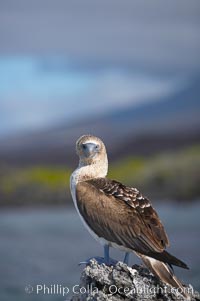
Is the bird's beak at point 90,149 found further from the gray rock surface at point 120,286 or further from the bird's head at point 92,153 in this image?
the gray rock surface at point 120,286

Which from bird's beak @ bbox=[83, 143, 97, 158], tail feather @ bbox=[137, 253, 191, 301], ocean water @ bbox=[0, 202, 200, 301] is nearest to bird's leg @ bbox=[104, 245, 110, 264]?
tail feather @ bbox=[137, 253, 191, 301]

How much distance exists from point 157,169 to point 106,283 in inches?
744

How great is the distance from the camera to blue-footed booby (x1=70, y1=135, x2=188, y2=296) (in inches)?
363

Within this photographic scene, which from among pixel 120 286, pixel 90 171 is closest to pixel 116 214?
pixel 90 171

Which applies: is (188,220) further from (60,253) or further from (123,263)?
(123,263)

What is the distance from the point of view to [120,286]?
9.16m

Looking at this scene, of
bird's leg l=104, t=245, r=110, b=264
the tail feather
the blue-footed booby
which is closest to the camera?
the tail feather

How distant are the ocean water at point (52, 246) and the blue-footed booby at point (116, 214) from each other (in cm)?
717

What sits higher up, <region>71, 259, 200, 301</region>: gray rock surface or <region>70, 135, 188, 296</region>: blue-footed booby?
<region>70, 135, 188, 296</region>: blue-footed booby

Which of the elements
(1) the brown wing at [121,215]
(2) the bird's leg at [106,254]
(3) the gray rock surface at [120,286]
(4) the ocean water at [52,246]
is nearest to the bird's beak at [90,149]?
(1) the brown wing at [121,215]

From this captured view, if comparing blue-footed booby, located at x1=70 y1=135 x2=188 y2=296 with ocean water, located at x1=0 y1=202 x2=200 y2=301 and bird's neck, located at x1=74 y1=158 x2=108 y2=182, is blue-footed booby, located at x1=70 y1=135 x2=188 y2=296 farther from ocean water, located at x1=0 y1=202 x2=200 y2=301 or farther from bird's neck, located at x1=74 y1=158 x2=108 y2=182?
ocean water, located at x1=0 y1=202 x2=200 y2=301

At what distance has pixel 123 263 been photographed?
928cm

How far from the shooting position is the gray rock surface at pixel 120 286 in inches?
359

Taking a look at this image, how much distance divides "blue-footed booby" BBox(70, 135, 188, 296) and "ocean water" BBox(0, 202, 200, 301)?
7173mm
